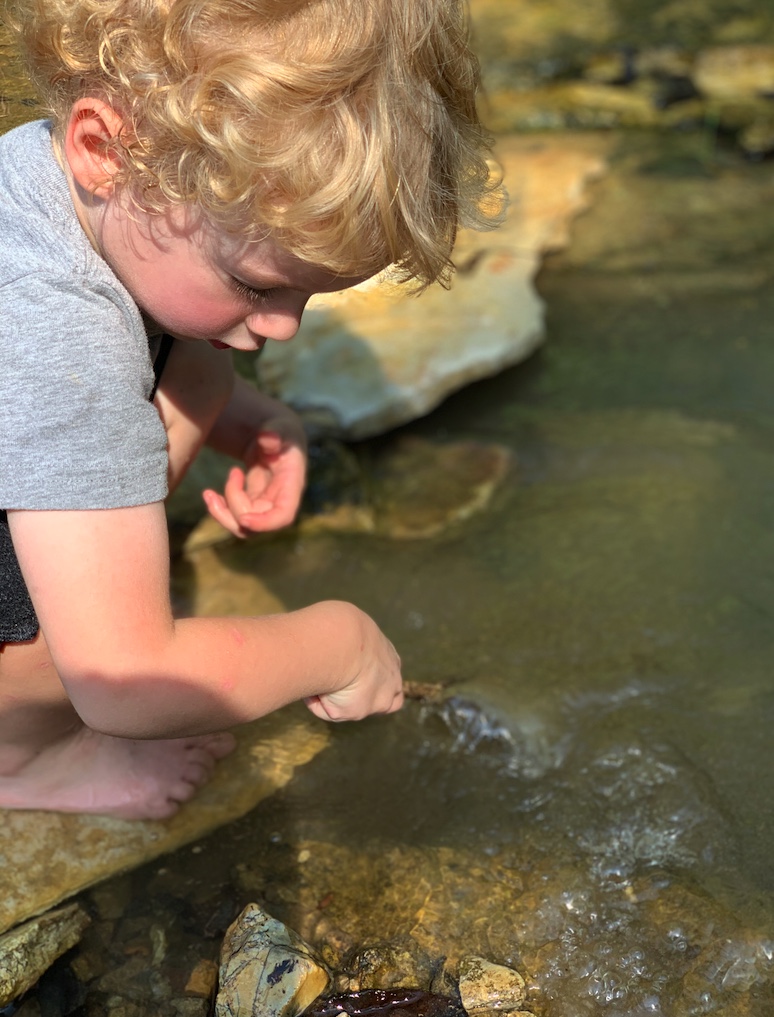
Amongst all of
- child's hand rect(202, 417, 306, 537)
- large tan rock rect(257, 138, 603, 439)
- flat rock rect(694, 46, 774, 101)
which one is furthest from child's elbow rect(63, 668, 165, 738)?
flat rock rect(694, 46, 774, 101)

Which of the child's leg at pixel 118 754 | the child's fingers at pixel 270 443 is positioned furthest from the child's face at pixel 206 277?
the child's fingers at pixel 270 443

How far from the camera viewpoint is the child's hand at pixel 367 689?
158 centimetres

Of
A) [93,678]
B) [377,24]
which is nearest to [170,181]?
[377,24]

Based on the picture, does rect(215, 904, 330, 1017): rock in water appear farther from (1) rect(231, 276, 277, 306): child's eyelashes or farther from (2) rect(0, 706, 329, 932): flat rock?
(1) rect(231, 276, 277, 306): child's eyelashes

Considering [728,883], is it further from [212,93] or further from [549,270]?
[549,270]

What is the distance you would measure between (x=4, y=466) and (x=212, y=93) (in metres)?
0.52

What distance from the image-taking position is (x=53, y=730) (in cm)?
182

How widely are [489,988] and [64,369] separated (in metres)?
1.02

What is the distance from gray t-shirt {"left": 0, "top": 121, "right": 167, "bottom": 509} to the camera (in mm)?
1346

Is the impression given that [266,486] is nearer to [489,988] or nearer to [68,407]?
[68,407]

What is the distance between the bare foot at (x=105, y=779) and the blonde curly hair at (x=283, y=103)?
945mm

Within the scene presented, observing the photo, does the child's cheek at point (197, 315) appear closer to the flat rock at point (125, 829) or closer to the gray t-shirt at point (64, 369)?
the gray t-shirt at point (64, 369)

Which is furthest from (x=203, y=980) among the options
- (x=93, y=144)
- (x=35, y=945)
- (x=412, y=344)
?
(x=412, y=344)

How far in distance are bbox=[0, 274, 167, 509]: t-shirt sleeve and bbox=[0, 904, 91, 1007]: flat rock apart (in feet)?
2.26
